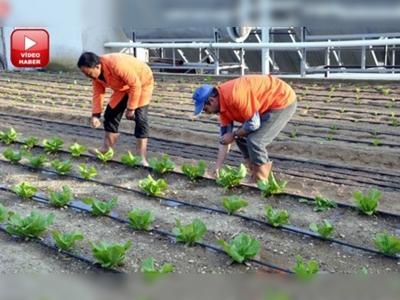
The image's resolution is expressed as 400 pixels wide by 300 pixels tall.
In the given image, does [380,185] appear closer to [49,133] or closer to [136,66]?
[136,66]

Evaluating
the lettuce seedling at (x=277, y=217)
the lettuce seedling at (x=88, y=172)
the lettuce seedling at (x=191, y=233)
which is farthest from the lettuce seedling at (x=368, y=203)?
the lettuce seedling at (x=88, y=172)

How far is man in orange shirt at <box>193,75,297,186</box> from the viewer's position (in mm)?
5023

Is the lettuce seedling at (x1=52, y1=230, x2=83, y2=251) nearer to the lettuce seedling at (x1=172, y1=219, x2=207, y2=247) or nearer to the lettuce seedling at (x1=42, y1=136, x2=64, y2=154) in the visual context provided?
the lettuce seedling at (x1=172, y1=219, x2=207, y2=247)

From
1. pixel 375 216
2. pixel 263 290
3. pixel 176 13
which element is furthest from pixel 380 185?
pixel 176 13

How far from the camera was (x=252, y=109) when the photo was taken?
16.9 ft

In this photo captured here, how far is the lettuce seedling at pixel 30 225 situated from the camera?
4500mm

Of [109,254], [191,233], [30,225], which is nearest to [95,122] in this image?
[30,225]

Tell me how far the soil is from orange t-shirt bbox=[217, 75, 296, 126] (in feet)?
2.82

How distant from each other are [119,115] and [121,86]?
57 cm

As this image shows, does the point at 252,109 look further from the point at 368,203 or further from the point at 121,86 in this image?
the point at 121,86

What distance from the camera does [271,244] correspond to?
172 inches

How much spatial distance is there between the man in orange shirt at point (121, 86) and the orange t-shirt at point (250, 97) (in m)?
1.34

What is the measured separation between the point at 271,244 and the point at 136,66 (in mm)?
2888

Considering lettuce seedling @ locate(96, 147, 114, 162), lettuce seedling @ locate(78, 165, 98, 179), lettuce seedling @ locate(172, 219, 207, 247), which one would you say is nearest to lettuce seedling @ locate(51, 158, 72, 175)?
lettuce seedling @ locate(78, 165, 98, 179)
